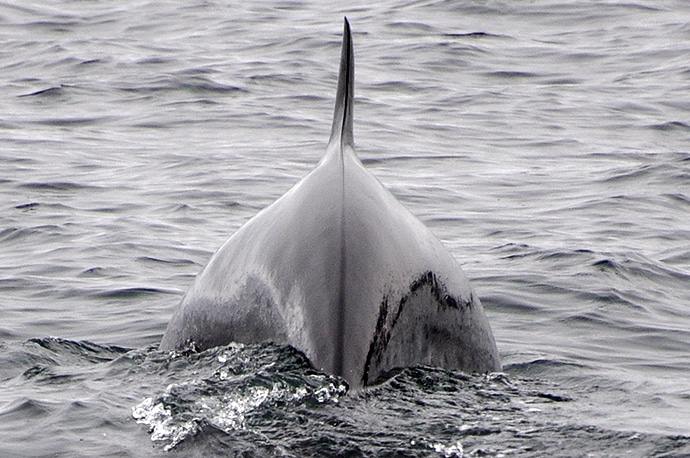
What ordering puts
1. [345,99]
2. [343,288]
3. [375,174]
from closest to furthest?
[343,288], [345,99], [375,174]

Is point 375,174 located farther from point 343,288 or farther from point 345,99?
point 343,288

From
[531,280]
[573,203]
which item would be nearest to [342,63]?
[531,280]

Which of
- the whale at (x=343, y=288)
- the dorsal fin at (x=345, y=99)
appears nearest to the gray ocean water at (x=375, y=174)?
the whale at (x=343, y=288)

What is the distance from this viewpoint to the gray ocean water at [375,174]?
509 centimetres

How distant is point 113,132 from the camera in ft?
47.3

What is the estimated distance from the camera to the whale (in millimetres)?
4785

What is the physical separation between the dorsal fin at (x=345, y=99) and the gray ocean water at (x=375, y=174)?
1085 mm

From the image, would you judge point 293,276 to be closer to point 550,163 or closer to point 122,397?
point 122,397

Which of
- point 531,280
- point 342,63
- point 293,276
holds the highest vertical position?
point 342,63

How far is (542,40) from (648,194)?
8.08 metres

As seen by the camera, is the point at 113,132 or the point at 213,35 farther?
the point at 213,35

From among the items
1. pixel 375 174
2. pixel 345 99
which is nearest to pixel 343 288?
pixel 345 99

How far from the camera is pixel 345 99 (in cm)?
584

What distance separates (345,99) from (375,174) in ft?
22.3
